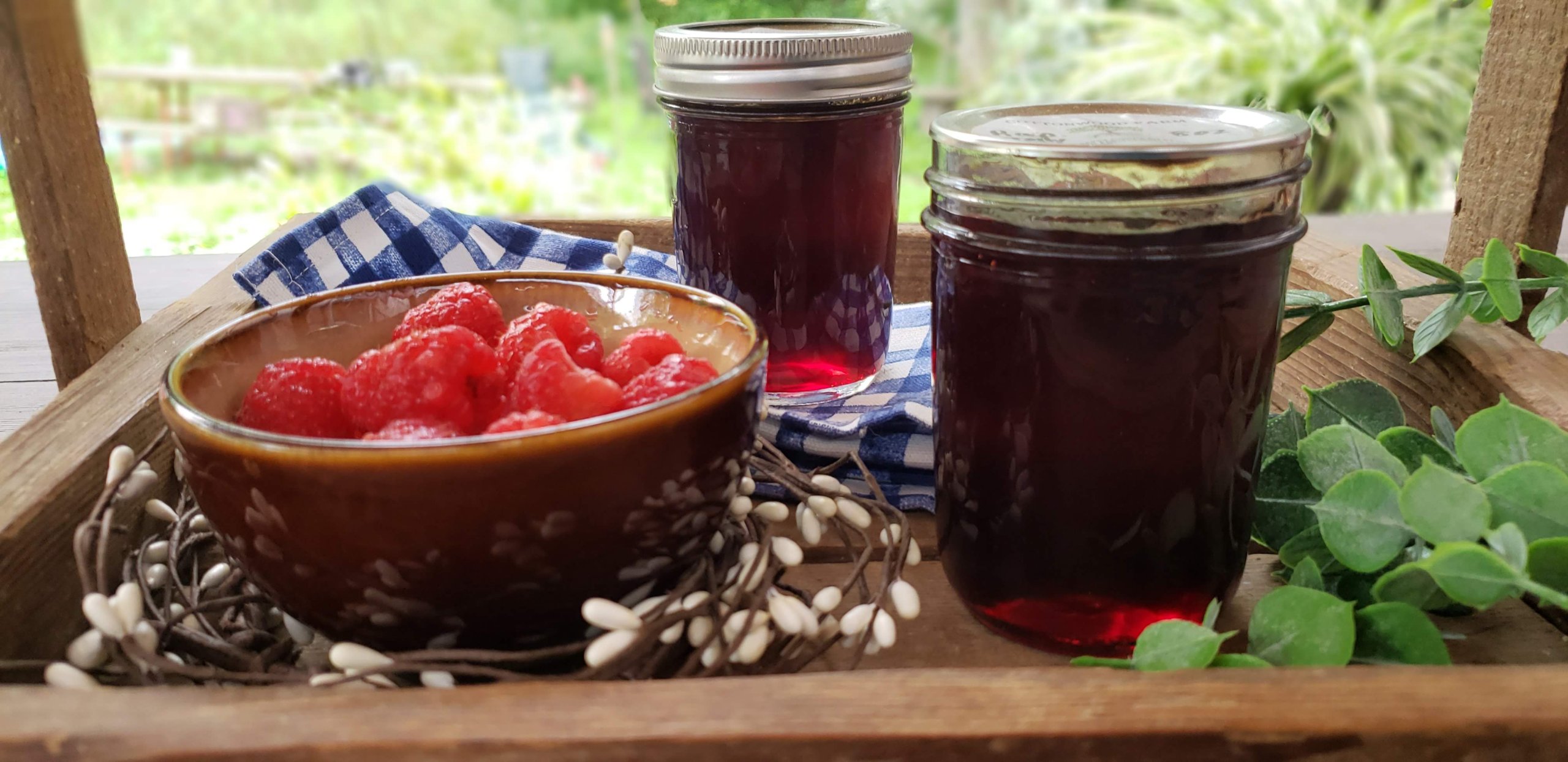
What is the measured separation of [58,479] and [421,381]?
15cm

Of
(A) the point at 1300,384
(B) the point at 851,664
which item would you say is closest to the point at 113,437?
(B) the point at 851,664

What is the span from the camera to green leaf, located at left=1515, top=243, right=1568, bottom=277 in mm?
467

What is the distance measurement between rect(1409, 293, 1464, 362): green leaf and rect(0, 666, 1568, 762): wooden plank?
22 cm

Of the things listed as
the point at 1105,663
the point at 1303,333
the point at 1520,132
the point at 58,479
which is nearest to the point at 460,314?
the point at 58,479

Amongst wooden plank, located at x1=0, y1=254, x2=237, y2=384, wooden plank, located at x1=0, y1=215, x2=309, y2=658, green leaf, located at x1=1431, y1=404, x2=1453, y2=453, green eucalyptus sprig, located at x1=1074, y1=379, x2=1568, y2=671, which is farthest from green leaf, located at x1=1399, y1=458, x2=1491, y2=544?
wooden plank, located at x1=0, y1=254, x2=237, y2=384

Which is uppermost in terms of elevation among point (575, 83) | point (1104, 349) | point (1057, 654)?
point (1104, 349)

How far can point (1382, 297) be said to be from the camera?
494 mm

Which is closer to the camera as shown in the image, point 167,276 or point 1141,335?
point 1141,335

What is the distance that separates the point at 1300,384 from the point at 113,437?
537 millimetres

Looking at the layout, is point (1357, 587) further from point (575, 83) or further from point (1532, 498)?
point (575, 83)

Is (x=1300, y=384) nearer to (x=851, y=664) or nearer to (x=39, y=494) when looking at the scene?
(x=851, y=664)

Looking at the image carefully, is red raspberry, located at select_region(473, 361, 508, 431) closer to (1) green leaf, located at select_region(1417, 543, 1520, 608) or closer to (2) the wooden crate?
(2) the wooden crate

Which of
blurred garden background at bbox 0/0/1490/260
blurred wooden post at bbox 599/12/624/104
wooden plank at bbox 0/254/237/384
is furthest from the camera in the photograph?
blurred wooden post at bbox 599/12/624/104

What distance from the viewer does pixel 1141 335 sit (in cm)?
35
